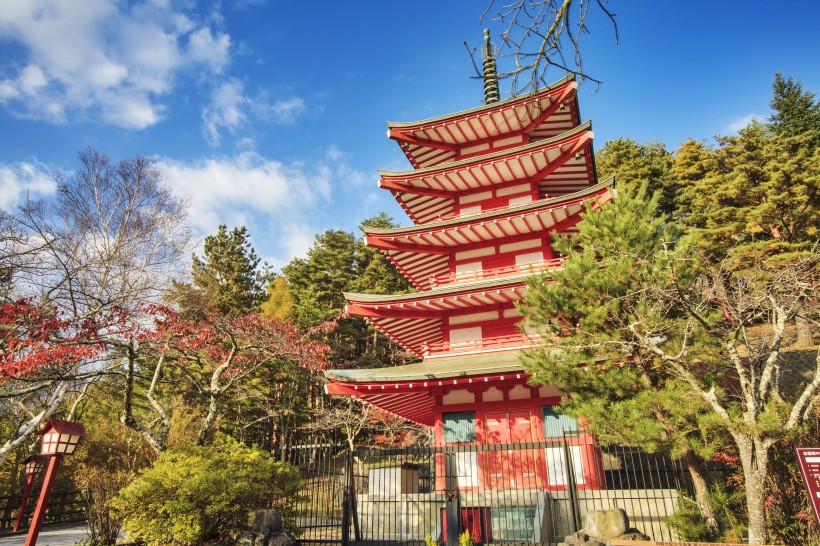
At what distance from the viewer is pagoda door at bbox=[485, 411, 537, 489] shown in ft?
40.6

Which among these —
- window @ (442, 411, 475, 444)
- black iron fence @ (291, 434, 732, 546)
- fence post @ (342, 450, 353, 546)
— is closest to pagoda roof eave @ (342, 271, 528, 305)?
window @ (442, 411, 475, 444)

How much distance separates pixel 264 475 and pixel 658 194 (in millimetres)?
10726

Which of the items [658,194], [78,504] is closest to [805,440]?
[658,194]

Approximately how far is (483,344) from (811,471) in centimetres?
892

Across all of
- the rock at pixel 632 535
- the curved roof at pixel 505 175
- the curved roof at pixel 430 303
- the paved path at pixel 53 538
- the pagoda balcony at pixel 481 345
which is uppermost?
the curved roof at pixel 505 175

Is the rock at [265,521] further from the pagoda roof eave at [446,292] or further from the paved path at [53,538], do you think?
the pagoda roof eave at [446,292]

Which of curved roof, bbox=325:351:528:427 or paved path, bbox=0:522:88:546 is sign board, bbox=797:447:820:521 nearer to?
curved roof, bbox=325:351:528:427

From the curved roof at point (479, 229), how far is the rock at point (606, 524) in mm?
8325

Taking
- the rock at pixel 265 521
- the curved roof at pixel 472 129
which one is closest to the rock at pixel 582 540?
the rock at pixel 265 521

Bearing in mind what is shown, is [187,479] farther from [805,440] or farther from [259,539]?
[805,440]

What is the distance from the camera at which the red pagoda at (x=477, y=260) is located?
43.7ft

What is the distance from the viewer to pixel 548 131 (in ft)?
60.7

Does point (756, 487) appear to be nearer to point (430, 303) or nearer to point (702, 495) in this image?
point (702, 495)

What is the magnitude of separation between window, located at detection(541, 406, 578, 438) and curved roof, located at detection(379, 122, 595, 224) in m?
7.98
